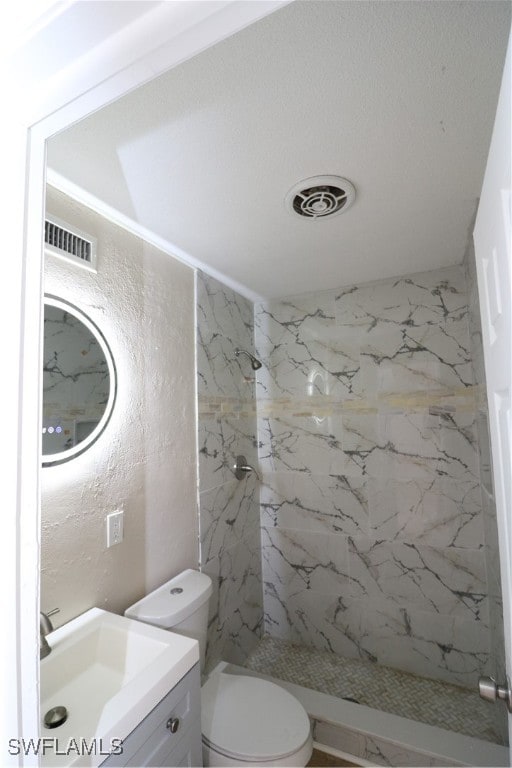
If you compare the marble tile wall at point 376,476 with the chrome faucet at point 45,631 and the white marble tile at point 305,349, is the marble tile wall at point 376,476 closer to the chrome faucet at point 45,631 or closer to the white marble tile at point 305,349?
the white marble tile at point 305,349

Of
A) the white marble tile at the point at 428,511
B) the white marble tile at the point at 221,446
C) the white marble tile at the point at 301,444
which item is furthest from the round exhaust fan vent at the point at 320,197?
the white marble tile at the point at 428,511

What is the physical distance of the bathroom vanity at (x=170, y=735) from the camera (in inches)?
36.3

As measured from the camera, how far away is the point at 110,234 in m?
1.54

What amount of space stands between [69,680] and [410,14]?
2.04m

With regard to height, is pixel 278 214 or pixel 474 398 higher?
pixel 278 214

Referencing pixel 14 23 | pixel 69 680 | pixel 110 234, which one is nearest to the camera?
pixel 14 23

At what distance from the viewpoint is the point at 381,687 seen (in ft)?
6.91

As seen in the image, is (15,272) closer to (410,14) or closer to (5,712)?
(5,712)

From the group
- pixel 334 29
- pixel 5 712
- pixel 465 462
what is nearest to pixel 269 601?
pixel 465 462

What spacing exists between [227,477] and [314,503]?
27.0 inches

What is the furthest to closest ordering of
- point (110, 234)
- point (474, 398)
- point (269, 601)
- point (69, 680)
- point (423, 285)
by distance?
point (269, 601) < point (423, 285) < point (474, 398) < point (110, 234) < point (69, 680)

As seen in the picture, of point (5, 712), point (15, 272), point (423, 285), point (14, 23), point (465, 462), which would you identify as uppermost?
point (423, 285)

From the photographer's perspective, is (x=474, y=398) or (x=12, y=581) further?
(x=474, y=398)

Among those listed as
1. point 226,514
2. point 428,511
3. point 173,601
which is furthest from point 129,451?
point 428,511
